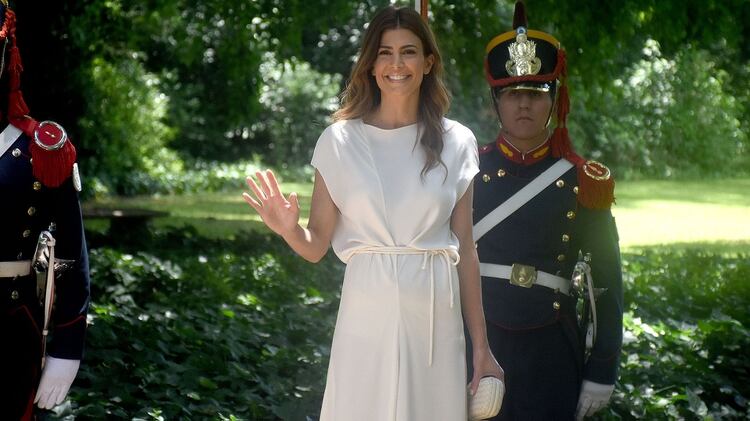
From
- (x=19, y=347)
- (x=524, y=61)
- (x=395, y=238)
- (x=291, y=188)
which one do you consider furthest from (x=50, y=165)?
(x=291, y=188)

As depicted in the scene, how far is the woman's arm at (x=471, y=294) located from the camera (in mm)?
3848

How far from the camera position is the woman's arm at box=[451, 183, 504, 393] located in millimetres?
3848

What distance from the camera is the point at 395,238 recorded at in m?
3.73

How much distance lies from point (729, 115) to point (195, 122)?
→ 14885mm

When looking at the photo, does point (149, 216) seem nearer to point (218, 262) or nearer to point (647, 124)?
point (218, 262)

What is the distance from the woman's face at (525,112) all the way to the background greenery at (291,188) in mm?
1639

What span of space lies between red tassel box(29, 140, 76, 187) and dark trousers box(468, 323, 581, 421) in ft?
5.14

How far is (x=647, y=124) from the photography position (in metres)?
21.6

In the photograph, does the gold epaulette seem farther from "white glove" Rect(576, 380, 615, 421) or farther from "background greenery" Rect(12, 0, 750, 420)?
"background greenery" Rect(12, 0, 750, 420)

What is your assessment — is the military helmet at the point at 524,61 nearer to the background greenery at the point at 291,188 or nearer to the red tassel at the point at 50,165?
the background greenery at the point at 291,188

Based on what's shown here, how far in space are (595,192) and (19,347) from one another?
2020 millimetres

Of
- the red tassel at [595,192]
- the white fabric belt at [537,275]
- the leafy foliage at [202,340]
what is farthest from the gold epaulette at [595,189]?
the leafy foliage at [202,340]

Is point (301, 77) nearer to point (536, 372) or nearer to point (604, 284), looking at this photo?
point (604, 284)

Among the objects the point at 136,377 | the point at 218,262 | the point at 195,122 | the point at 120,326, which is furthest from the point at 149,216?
the point at 195,122
